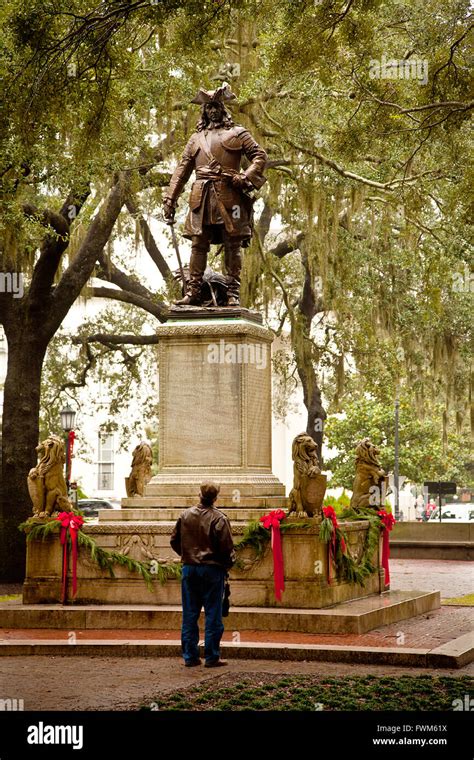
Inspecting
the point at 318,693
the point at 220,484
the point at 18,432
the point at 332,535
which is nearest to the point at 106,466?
the point at 18,432

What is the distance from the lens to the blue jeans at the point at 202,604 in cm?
1114

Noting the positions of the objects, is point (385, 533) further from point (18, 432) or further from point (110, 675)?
point (18, 432)

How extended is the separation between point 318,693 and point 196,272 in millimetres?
7100

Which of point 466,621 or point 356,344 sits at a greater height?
point 356,344

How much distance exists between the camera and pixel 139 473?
16.5m

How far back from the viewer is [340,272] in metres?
25.8

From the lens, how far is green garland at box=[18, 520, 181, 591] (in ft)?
45.2

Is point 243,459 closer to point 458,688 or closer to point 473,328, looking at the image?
point 458,688

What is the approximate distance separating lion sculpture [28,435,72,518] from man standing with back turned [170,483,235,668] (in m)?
3.55

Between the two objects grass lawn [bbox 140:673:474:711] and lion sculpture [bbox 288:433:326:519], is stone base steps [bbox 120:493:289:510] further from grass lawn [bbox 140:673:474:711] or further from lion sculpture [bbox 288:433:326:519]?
grass lawn [bbox 140:673:474:711]

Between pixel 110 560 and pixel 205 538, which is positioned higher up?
pixel 205 538
